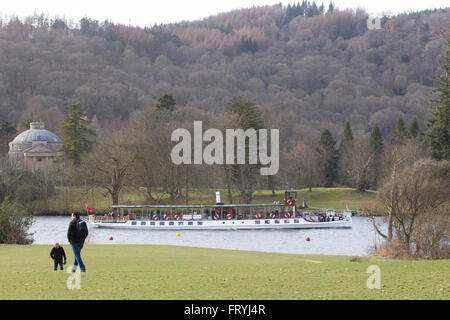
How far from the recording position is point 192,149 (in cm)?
8375

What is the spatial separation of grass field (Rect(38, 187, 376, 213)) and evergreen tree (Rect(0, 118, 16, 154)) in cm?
2677

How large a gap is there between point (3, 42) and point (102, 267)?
17413 cm

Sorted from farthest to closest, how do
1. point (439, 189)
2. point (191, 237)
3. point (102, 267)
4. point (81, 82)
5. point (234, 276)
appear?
point (81, 82), point (191, 237), point (439, 189), point (102, 267), point (234, 276)

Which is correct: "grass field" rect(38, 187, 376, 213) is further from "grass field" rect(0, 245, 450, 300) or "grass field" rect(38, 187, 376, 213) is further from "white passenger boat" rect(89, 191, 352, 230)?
"grass field" rect(0, 245, 450, 300)

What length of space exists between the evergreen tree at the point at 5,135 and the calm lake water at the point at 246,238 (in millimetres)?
38540

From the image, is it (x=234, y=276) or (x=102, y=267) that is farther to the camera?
(x=102, y=267)

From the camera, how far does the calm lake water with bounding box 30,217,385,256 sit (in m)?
48.5

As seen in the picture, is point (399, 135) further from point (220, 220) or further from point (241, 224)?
point (220, 220)

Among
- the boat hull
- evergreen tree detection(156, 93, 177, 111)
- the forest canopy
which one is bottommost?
the boat hull

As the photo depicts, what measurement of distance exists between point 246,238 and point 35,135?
67600 millimetres

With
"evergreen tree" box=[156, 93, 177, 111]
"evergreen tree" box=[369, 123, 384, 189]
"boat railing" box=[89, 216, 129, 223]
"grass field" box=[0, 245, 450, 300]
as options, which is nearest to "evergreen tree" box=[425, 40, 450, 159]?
"evergreen tree" box=[369, 123, 384, 189]

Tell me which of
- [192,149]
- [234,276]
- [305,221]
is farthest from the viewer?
[192,149]
